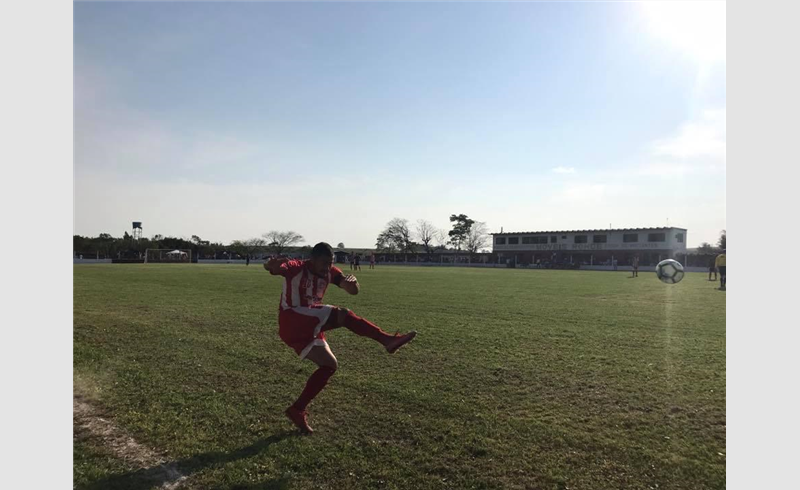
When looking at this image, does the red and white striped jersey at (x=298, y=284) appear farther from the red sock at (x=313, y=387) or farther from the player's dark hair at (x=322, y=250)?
the red sock at (x=313, y=387)

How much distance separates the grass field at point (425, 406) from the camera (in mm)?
3842

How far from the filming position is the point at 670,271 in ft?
46.6

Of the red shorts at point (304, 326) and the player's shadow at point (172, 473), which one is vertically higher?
the red shorts at point (304, 326)

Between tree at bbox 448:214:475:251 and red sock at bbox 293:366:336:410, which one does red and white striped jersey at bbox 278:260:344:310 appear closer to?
red sock at bbox 293:366:336:410

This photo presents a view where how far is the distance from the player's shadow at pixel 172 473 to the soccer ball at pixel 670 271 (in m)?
13.4

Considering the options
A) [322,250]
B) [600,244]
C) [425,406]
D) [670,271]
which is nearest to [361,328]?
[322,250]

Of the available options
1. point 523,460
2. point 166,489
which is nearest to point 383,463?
point 523,460

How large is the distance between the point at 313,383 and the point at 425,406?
141 cm

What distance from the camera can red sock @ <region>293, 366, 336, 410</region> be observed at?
4.71m

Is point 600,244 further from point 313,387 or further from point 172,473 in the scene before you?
point 172,473

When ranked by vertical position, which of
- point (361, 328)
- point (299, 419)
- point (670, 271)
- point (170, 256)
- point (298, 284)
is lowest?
point (299, 419)

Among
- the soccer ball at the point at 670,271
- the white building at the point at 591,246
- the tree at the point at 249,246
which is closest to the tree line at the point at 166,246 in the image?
the tree at the point at 249,246

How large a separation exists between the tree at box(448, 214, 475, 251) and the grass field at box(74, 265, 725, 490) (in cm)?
9397

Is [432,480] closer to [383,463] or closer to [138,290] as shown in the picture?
[383,463]
